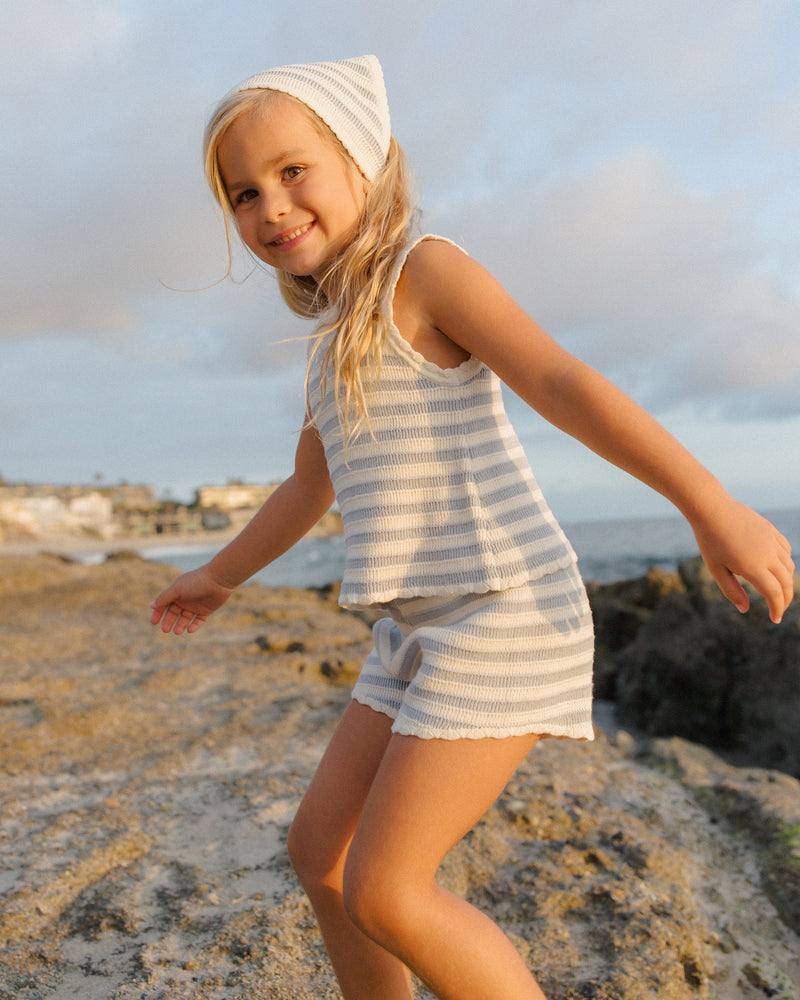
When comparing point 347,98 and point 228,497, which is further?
point 228,497

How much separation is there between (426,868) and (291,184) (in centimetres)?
136

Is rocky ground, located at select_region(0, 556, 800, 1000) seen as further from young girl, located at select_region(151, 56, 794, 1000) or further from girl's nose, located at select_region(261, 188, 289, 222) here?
girl's nose, located at select_region(261, 188, 289, 222)

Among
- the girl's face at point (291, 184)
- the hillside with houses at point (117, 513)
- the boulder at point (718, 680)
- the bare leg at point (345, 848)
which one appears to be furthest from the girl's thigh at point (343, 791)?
the hillside with houses at point (117, 513)

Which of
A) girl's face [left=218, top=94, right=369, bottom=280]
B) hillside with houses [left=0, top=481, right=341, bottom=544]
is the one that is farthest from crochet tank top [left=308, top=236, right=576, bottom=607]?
hillside with houses [left=0, top=481, right=341, bottom=544]

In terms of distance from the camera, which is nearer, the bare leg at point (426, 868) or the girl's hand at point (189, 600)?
the bare leg at point (426, 868)

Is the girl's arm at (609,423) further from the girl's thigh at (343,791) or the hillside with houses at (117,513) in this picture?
the hillside with houses at (117,513)

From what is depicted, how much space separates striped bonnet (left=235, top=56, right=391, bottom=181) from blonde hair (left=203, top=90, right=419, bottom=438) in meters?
0.02

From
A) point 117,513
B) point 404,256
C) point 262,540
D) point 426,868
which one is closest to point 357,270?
point 404,256

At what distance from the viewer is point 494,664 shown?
1409 mm

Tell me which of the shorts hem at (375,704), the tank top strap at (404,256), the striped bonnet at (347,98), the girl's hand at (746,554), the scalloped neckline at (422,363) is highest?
the striped bonnet at (347,98)

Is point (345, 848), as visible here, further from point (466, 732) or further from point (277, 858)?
point (277, 858)

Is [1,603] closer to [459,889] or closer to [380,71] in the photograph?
[459,889]

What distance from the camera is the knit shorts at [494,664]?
4.55ft

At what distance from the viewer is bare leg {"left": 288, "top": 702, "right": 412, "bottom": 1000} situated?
1618mm
